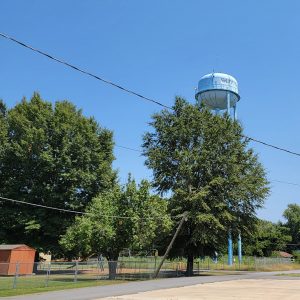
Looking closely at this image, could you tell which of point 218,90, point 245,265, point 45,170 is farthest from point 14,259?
point 218,90

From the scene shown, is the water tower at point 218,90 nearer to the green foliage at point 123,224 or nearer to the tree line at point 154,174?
the tree line at point 154,174

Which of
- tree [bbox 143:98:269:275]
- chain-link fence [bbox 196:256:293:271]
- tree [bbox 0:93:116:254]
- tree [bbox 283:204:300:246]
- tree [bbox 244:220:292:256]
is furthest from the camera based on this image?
tree [bbox 283:204:300:246]

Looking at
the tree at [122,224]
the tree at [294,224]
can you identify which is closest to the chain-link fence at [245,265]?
the tree at [122,224]

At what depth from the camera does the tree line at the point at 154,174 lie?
1770 inches

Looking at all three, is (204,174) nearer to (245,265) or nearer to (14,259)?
(14,259)

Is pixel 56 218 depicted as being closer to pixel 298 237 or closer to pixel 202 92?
pixel 202 92

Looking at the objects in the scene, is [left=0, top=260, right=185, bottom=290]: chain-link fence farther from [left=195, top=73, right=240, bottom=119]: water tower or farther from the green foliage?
[left=195, top=73, right=240, bottom=119]: water tower

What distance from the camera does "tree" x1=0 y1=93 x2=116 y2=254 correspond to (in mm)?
47219

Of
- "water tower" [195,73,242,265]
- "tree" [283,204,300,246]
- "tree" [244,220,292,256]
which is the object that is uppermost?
"water tower" [195,73,242,265]

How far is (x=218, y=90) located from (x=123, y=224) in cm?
3345

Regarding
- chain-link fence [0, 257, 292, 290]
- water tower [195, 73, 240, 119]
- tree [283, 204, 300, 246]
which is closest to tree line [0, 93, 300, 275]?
chain-link fence [0, 257, 292, 290]

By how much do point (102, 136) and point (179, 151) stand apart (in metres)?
10.5

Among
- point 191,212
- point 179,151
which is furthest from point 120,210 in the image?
point 179,151

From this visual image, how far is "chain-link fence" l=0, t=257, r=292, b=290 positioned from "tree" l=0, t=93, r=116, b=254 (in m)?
4.51
